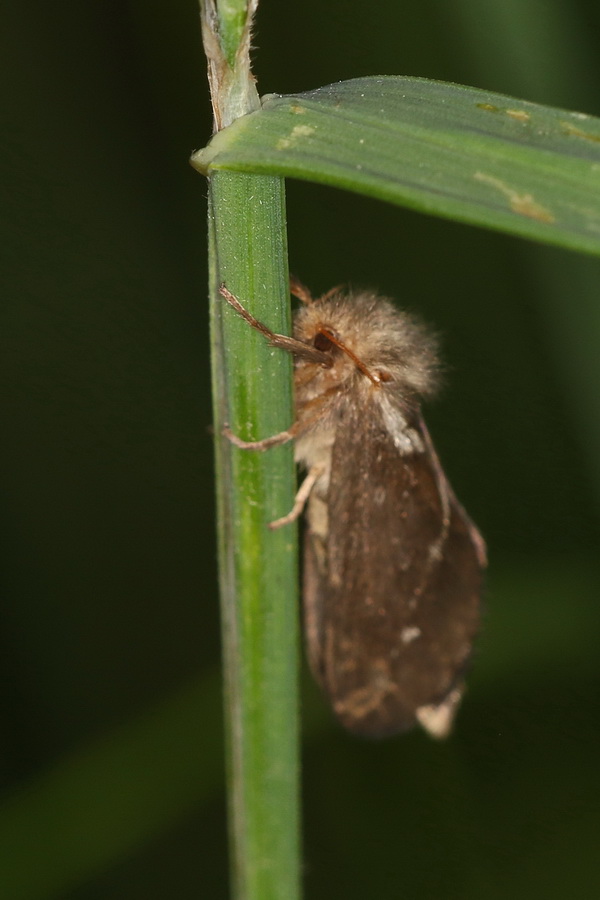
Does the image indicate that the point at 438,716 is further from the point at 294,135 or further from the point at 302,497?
the point at 294,135

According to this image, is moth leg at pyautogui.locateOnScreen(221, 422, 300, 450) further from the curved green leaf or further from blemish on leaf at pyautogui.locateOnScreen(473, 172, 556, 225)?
blemish on leaf at pyautogui.locateOnScreen(473, 172, 556, 225)

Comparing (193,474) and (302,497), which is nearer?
(302,497)

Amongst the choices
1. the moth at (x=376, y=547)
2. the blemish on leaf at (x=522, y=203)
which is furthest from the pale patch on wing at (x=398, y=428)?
the blemish on leaf at (x=522, y=203)

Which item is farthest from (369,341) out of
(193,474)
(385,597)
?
(193,474)

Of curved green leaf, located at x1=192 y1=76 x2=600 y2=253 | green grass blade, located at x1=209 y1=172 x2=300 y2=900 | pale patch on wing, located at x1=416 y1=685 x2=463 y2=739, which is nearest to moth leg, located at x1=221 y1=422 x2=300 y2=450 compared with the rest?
green grass blade, located at x1=209 y1=172 x2=300 y2=900

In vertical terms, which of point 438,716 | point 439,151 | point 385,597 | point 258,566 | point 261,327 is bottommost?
point 438,716

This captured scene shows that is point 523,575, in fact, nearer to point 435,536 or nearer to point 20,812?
point 435,536
